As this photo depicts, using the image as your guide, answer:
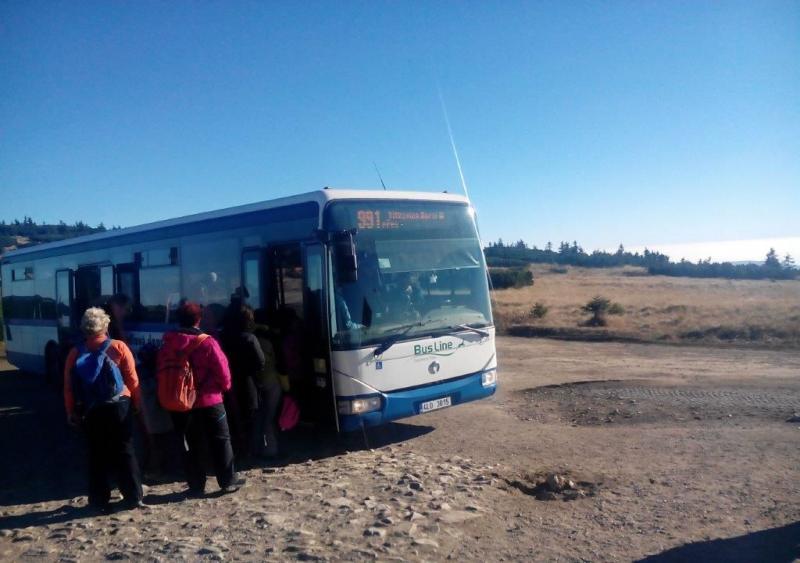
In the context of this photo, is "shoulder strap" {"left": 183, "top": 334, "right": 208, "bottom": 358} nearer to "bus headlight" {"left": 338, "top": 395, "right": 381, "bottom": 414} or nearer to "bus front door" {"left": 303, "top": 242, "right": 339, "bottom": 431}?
"bus front door" {"left": 303, "top": 242, "right": 339, "bottom": 431}

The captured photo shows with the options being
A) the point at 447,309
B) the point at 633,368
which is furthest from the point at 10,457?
the point at 633,368

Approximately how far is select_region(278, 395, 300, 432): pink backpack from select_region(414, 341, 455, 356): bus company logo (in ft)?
5.29

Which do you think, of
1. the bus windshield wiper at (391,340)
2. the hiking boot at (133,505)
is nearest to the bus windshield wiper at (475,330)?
the bus windshield wiper at (391,340)

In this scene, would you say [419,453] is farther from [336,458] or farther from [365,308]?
[365,308]

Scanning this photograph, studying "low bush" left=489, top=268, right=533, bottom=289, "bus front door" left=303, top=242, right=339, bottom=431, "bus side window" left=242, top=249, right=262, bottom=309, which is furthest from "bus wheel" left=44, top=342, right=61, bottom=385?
"low bush" left=489, top=268, right=533, bottom=289

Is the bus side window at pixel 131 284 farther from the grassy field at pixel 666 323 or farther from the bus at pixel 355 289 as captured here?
the grassy field at pixel 666 323

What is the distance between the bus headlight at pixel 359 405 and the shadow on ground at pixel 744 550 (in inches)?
145

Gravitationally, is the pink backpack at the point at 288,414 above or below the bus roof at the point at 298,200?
below

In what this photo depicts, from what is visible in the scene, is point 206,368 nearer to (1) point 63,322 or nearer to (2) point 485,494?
(2) point 485,494

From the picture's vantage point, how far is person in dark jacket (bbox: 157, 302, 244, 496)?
6.54 meters

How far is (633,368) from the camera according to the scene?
49.6 ft

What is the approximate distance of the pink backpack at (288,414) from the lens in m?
8.03

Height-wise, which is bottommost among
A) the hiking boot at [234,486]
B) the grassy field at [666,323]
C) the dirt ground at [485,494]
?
the dirt ground at [485,494]

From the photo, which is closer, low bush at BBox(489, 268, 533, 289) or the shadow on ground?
the shadow on ground
